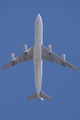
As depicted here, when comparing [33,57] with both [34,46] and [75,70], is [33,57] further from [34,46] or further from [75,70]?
[75,70]

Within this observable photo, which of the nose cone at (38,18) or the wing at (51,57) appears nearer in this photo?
the nose cone at (38,18)

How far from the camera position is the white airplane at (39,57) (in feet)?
303

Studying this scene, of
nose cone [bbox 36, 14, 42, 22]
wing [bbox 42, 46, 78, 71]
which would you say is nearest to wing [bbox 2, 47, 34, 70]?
wing [bbox 42, 46, 78, 71]

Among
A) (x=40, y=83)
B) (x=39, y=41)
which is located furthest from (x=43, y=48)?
(x=40, y=83)

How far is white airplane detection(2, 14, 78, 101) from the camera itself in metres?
92.3

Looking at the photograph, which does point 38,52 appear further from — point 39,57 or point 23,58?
point 23,58

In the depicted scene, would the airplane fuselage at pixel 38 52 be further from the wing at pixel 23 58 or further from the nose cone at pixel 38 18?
the wing at pixel 23 58

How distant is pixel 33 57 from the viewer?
94.2 meters

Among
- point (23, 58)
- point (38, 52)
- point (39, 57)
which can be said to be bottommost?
point (39, 57)


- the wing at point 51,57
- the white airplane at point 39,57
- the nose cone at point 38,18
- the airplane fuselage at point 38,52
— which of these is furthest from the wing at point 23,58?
the nose cone at point 38,18

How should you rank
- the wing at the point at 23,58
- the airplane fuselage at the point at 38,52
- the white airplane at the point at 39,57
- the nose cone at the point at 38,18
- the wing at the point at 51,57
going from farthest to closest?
the wing at the point at 23,58
the wing at the point at 51,57
the nose cone at the point at 38,18
the white airplane at the point at 39,57
the airplane fuselage at the point at 38,52

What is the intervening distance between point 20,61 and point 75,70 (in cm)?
1382

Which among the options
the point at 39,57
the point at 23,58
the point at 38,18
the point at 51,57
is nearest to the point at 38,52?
the point at 39,57

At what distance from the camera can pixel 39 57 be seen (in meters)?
92.7
